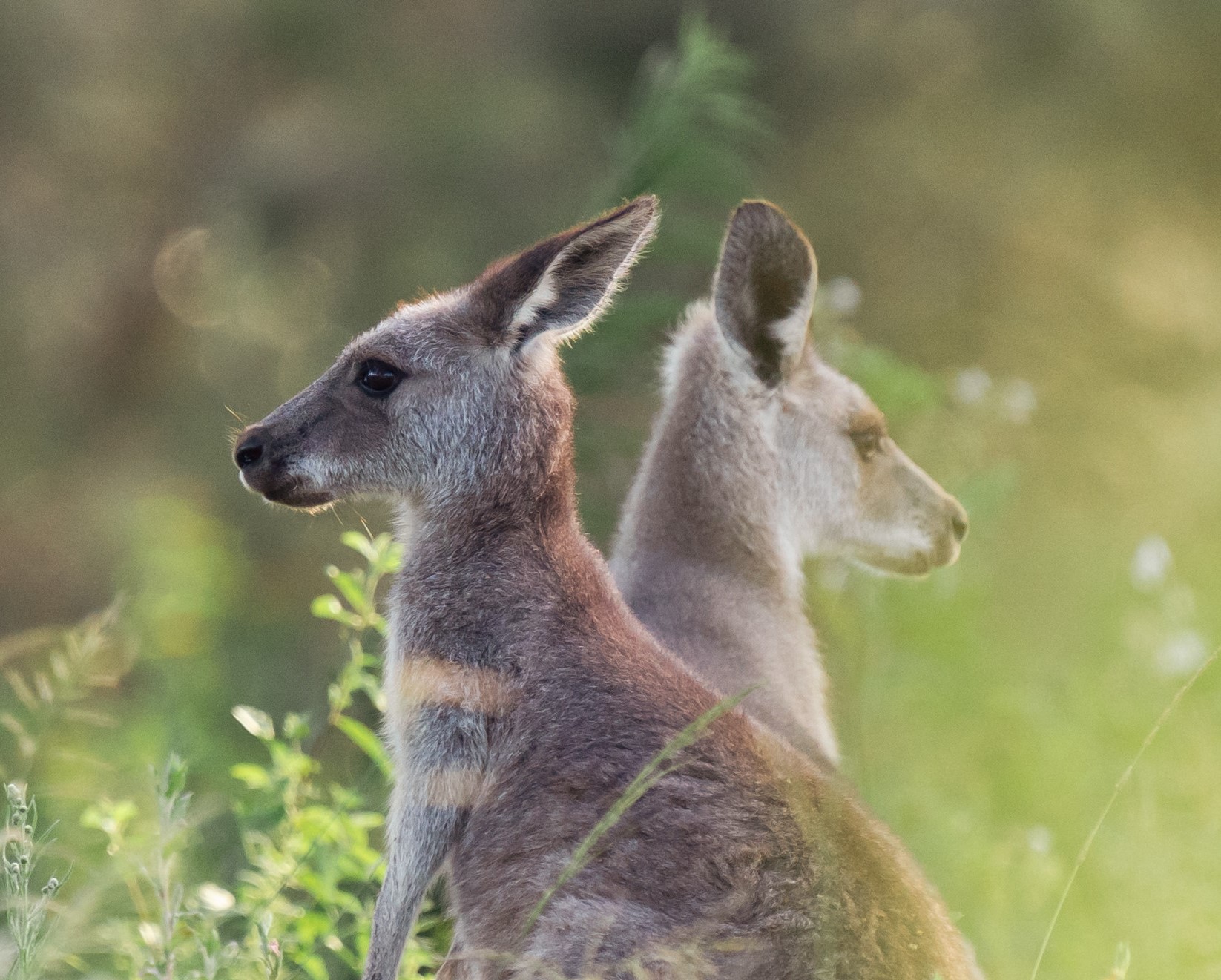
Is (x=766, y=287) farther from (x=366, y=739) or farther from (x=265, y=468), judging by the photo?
(x=366, y=739)

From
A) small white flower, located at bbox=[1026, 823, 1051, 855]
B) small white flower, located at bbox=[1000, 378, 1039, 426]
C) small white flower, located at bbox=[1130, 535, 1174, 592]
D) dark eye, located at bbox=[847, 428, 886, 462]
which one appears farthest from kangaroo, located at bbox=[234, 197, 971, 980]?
small white flower, located at bbox=[1000, 378, 1039, 426]

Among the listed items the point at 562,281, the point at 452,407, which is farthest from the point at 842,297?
the point at 452,407

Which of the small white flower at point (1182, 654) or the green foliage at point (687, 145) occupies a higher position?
the green foliage at point (687, 145)

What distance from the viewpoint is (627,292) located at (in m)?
6.41

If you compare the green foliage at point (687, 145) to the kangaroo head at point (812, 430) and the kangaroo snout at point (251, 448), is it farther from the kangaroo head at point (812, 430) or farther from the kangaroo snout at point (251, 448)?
the kangaroo snout at point (251, 448)

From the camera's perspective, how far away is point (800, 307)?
13.9ft

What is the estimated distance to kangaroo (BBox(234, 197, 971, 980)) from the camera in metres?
2.70

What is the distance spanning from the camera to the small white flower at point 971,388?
5.50 m

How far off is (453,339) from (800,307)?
1.17 metres

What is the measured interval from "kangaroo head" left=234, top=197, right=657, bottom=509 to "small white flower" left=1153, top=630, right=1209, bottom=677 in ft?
7.72

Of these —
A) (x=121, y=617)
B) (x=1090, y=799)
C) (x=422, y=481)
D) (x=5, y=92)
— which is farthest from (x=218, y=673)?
(x=5, y=92)

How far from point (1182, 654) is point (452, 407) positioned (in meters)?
2.60

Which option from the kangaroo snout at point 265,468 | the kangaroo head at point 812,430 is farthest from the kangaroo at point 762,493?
the kangaroo snout at point 265,468

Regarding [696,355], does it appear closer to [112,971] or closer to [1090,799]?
[1090,799]
